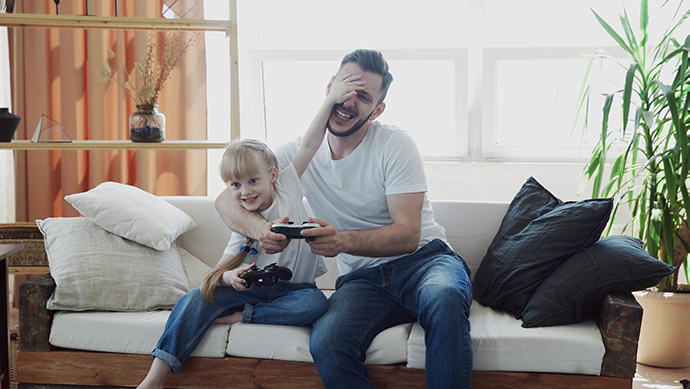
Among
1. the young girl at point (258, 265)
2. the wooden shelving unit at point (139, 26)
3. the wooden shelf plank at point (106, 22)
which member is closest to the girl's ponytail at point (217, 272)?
the young girl at point (258, 265)

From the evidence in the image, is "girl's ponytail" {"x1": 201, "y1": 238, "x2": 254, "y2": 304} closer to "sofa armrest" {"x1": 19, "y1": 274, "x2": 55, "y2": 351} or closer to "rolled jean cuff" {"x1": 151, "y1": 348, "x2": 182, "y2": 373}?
"rolled jean cuff" {"x1": 151, "y1": 348, "x2": 182, "y2": 373}

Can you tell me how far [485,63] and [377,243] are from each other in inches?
64.8

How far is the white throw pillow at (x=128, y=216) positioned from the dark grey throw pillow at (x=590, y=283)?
1.21m

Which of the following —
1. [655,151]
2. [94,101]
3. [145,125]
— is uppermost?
[94,101]

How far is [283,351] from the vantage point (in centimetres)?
204

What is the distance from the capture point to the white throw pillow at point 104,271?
2205 mm

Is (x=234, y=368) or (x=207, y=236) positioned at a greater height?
(x=207, y=236)

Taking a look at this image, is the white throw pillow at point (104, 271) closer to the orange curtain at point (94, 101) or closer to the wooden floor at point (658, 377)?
the orange curtain at point (94, 101)

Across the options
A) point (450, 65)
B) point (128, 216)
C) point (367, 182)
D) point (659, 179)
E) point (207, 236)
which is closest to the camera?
point (367, 182)

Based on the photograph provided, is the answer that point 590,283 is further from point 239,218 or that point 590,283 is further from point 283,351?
point 239,218

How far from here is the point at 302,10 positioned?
357 cm

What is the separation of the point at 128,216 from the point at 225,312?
1.74 ft

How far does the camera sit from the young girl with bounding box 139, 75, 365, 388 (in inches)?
80.3

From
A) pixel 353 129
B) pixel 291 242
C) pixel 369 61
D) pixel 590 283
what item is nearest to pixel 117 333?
pixel 291 242
